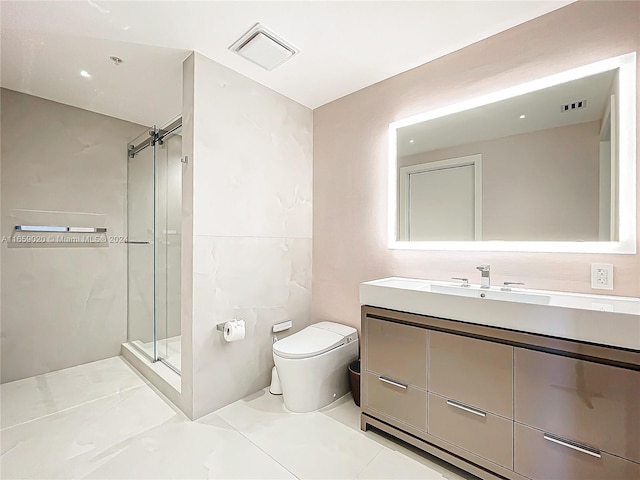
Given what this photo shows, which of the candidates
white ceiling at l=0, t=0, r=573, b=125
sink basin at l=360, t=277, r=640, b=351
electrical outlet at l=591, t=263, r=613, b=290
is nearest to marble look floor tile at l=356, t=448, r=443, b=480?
sink basin at l=360, t=277, r=640, b=351

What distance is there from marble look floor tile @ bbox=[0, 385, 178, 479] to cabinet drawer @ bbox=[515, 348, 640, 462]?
2.01m

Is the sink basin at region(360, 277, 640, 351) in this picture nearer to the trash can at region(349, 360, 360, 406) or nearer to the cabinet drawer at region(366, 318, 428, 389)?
the cabinet drawer at region(366, 318, 428, 389)

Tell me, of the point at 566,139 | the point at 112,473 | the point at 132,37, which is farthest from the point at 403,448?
the point at 132,37

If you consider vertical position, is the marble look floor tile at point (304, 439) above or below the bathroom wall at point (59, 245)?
below

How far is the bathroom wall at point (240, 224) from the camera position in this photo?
6.64ft

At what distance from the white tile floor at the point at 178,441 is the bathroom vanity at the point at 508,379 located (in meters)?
0.21

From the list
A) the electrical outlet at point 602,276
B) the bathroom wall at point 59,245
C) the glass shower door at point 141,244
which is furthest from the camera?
the glass shower door at point 141,244

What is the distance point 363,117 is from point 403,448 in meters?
2.30

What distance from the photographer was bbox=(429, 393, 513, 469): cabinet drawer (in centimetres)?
138

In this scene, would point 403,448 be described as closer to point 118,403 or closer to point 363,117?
point 118,403

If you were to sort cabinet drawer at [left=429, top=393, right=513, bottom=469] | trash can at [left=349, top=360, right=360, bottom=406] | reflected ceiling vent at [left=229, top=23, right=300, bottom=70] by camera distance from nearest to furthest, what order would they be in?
cabinet drawer at [left=429, top=393, right=513, bottom=469] → reflected ceiling vent at [left=229, top=23, right=300, bottom=70] → trash can at [left=349, top=360, right=360, bottom=406]

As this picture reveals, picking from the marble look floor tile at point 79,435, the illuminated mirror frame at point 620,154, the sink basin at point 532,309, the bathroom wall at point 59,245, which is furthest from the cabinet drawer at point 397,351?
the bathroom wall at point 59,245

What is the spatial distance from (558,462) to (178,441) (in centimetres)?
190

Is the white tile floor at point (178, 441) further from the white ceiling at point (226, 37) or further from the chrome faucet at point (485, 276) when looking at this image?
the white ceiling at point (226, 37)
